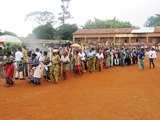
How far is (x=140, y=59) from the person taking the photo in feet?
91.2

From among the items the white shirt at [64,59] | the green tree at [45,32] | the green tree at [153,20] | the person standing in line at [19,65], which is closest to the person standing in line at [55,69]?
the white shirt at [64,59]

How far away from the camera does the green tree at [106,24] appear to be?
78.9 m

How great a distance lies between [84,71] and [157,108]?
11594 mm

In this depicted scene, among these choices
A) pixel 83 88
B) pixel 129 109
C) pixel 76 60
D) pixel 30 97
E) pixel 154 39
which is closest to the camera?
pixel 129 109

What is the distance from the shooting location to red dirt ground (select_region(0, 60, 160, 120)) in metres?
11.5

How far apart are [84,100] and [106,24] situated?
66131 mm

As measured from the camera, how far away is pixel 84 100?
14086 millimetres

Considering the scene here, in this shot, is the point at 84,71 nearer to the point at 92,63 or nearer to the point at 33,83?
the point at 92,63

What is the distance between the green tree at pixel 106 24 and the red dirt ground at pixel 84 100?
193 ft

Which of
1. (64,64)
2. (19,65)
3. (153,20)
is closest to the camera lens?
(19,65)

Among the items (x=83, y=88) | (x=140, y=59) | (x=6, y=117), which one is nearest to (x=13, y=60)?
(x=83, y=88)

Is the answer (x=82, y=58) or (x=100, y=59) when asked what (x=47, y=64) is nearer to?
(x=82, y=58)

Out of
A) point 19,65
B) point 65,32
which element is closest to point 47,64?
point 19,65

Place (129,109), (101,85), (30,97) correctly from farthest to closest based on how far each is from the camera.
A: (101,85) < (30,97) < (129,109)
